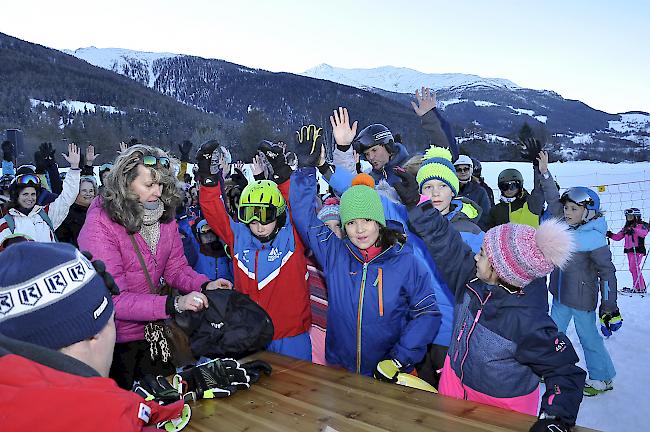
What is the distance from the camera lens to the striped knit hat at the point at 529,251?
185 centimetres

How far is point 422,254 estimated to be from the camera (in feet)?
10.4

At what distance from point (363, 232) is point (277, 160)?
1.02 meters

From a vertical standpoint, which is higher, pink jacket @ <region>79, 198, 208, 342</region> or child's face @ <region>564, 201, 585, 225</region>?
child's face @ <region>564, 201, 585, 225</region>

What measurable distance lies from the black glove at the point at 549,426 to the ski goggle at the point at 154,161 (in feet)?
7.32

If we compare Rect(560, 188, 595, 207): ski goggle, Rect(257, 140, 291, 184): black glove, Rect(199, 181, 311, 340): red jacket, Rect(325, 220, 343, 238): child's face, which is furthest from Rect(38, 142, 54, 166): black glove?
Rect(560, 188, 595, 207): ski goggle

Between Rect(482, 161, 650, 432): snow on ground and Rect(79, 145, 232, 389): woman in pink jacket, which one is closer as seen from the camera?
Rect(79, 145, 232, 389): woman in pink jacket

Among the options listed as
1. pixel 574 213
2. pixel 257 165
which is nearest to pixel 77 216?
pixel 257 165

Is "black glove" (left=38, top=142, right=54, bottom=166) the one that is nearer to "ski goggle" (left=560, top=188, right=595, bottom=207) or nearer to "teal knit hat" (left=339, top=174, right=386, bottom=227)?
"teal knit hat" (left=339, top=174, right=386, bottom=227)

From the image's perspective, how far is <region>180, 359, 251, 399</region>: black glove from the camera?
6.02 feet

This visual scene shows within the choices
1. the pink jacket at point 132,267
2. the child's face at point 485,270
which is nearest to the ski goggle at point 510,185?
the child's face at point 485,270

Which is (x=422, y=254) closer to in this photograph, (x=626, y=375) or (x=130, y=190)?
(x=130, y=190)

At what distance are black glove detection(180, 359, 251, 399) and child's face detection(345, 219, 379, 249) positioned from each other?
96 centimetres

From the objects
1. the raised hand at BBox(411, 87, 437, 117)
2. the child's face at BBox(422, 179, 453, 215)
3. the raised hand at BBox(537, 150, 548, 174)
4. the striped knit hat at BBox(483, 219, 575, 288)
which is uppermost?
the raised hand at BBox(411, 87, 437, 117)

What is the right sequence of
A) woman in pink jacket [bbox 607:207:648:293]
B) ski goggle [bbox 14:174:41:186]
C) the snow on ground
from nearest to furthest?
1. the snow on ground
2. ski goggle [bbox 14:174:41:186]
3. woman in pink jacket [bbox 607:207:648:293]
